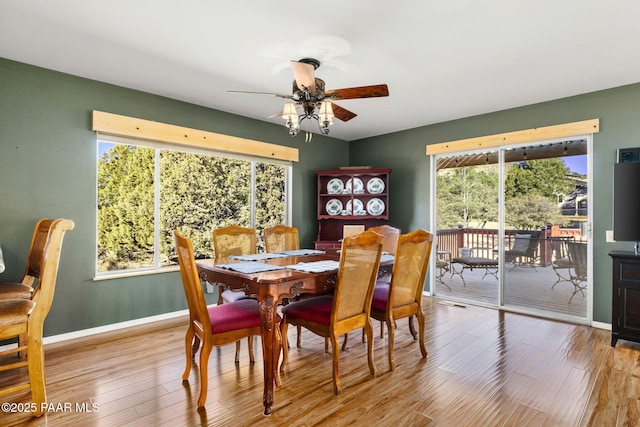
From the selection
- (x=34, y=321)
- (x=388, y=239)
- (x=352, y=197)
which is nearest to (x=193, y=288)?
(x=34, y=321)

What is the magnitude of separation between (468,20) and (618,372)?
9.15 feet

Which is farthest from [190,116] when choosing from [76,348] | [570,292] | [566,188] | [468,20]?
Answer: [570,292]

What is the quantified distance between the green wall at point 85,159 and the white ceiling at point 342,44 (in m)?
0.17

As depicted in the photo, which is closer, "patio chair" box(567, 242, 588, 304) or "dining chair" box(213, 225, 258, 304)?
"dining chair" box(213, 225, 258, 304)

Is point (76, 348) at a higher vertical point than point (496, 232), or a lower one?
lower

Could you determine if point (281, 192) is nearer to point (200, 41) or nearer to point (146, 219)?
point (146, 219)

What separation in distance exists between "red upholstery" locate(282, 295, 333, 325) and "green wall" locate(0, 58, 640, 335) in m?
2.05

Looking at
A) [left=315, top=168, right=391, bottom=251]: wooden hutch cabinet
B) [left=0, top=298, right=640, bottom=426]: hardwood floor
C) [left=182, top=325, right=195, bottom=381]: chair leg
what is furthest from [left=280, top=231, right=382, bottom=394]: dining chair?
[left=315, top=168, right=391, bottom=251]: wooden hutch cabinet

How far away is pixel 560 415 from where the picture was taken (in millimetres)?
2020

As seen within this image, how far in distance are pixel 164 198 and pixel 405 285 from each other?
114 inches

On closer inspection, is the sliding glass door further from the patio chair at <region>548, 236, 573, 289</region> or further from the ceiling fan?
the ceiling fan

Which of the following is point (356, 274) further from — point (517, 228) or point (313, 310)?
point (517, 228)

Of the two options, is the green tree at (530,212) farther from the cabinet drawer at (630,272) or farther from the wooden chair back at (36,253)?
the wooden chair back at (36,253)

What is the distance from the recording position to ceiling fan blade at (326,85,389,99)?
254 centimetres
